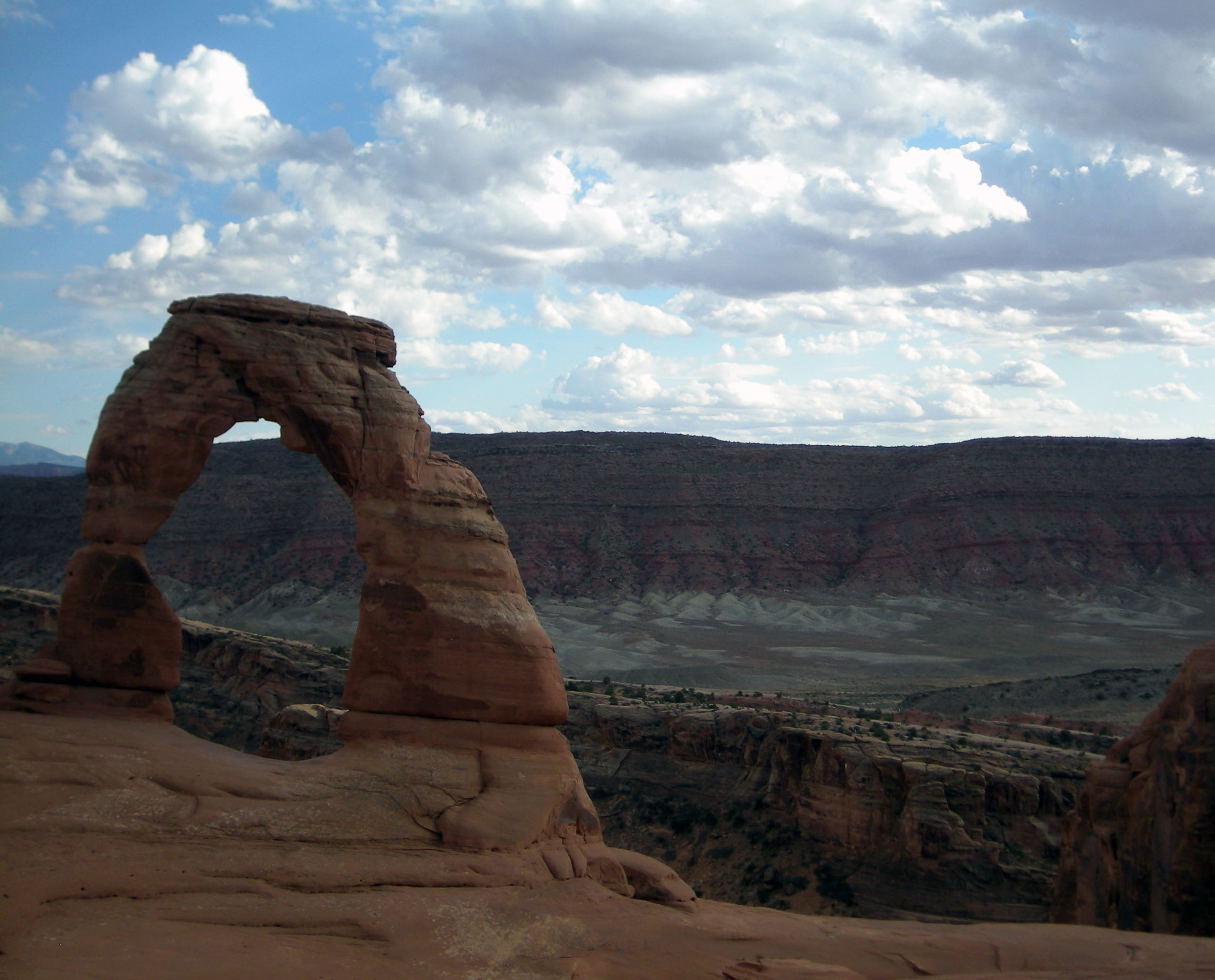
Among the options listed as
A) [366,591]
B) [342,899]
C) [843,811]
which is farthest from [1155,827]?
[366,591]

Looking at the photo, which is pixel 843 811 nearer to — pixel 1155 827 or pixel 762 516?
pixel 1155 827

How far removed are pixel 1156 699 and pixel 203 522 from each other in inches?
2749

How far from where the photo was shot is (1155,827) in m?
15.9

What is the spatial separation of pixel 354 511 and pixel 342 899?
5.87 metres

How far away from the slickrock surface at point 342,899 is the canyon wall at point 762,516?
2762 inches

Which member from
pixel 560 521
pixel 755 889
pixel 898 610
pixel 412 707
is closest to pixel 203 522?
pixel 560 521

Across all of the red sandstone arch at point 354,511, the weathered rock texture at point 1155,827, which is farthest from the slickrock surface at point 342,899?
the weathered rock texture at point 1155,827

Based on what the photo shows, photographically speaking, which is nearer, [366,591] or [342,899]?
[342,899]

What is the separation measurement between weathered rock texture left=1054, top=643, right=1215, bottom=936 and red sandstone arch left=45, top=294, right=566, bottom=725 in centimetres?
895

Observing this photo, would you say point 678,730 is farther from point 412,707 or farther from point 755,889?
point 412,707

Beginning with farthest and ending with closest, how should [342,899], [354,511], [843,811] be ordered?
[843,811] → [354,511] → [342,899]

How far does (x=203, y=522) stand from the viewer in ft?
284

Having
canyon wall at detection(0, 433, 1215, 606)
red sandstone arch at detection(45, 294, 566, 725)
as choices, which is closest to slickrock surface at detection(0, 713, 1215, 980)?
red sandstone arch at detection(45, 294, 566, 725)

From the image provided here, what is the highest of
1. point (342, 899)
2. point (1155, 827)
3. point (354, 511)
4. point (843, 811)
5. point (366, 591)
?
point (354, 511)
